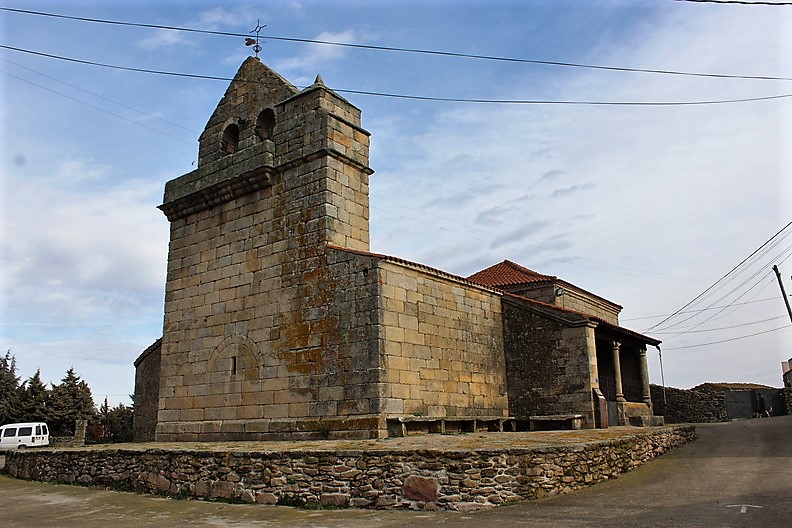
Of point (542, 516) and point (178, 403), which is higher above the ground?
point (178, 403)

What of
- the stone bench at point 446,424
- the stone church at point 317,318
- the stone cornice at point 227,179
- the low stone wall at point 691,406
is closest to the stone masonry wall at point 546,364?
the stone church at point 317,318

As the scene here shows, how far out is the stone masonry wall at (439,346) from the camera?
12.6 m

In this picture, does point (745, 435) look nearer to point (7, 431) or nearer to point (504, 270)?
point (504, 270)

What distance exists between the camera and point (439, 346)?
14148mm

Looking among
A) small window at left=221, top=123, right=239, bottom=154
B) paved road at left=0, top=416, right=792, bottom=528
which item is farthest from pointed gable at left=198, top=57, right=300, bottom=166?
paved road at left=0, top=416, right=792, bottom=528

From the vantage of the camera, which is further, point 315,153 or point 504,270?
point 504,270

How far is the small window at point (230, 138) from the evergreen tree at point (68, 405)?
26.0 metres

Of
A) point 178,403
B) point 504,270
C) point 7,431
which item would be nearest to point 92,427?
point 7,431

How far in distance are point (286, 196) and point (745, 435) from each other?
580 inches

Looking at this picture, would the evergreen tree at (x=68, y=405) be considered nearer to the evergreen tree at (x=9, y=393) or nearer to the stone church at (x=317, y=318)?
the evergreen tree at (x=9, y=393)

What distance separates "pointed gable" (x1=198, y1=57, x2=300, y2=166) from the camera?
15656 millimetres

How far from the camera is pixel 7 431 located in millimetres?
26625

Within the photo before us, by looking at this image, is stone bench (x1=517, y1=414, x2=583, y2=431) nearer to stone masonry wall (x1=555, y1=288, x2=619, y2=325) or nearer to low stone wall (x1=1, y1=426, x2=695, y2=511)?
low stone wall (x1=1, y1=426, x2=695, y2=511)

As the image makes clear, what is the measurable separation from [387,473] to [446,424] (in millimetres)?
4751
